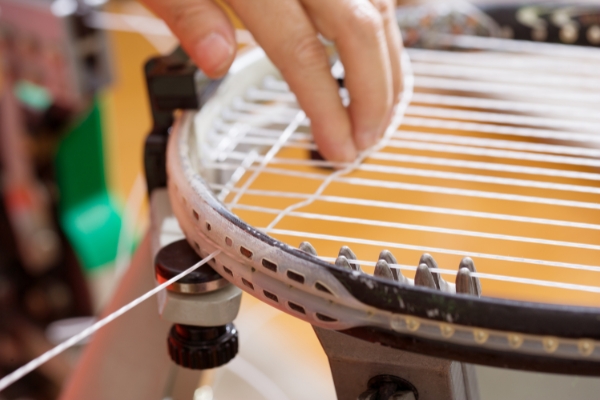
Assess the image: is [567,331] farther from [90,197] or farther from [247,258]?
[90,197]

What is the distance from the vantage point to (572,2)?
0.78 m

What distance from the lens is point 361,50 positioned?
0.51 metres

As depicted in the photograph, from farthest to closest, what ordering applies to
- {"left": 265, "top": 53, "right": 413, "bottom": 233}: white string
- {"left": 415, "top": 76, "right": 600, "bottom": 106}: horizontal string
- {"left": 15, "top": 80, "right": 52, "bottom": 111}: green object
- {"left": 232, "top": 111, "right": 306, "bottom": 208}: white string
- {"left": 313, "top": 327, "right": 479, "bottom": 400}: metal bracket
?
{"left": 15, "top": 80, "right": 52, "bottom": 111}: green object < {"left": 415, "top": 76, "right": 600, "bottom": 106}: horizontal string < {"left": 232, "top": 111, "right": 306, "bottom": 208}: white string < {"left": 265, "top": 53, "right": 413, "bottom": 233}: white string < {"left": 313, "top": 327, "right": 479, "bottom": 400}: metal bracket

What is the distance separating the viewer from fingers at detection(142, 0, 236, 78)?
506 millimetres

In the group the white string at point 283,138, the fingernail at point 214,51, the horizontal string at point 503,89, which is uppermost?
the fingernail at point 214,51

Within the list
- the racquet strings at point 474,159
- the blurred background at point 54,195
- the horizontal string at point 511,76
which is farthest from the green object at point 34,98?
the horizontal string at point 511,76

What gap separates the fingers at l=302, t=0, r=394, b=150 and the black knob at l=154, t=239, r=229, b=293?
0.63 ft

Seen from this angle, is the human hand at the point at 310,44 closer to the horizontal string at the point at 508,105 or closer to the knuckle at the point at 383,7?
the knuckle at the point at 383,7

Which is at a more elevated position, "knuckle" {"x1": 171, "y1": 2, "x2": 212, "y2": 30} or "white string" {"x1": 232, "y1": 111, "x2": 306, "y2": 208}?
"knuckle" {"x1": 171, "y1": 2, "x2": 212, "y2": 30}

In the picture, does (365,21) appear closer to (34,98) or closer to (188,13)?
(188,13)

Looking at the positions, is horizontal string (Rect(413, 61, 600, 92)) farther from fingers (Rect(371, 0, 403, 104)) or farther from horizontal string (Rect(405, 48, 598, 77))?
fingers (Rect(371, 0, 403, 104))

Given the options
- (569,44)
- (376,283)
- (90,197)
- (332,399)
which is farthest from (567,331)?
(90,197)

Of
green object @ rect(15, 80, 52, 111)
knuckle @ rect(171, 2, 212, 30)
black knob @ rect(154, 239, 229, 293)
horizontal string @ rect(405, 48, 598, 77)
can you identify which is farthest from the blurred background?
black knob @ rect(154, 239, 229, 293)

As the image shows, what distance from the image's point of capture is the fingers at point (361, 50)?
19.9 inches
